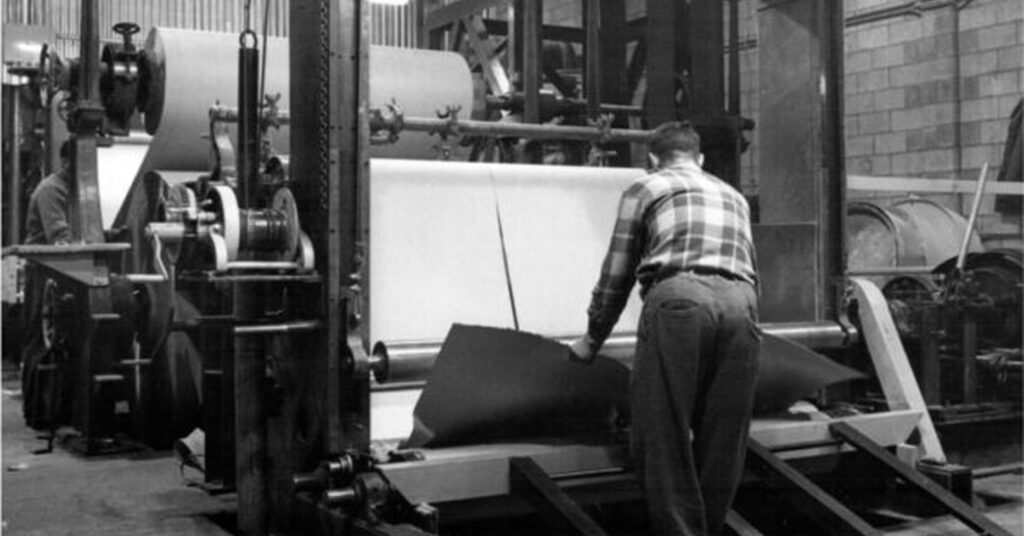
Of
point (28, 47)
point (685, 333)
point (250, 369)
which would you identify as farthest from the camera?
point (28, 47)

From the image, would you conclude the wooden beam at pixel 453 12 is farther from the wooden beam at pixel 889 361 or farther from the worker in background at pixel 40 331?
the wooden beam at pixel 889 361

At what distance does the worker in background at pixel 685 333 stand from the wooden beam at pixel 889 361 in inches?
37.3

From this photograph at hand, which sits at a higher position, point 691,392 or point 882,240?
point 882,240

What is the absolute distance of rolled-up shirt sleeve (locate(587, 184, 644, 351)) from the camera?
3172 mm

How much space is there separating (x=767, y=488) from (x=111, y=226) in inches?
151

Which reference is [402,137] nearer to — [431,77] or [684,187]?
[431,77]

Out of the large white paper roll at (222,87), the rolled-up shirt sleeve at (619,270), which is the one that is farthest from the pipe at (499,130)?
the rolled-up shirt sleeve at (619,270)

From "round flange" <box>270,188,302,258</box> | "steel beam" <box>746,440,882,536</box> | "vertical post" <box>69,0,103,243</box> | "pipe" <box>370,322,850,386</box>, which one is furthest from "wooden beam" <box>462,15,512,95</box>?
"steel beam" <box>746,440,882,536</box>

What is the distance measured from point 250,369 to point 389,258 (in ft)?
1.91

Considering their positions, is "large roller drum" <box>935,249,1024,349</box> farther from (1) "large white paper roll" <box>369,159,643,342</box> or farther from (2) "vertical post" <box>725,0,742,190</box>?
(1) "large white paper roll" <box>369,159,643,342</box>

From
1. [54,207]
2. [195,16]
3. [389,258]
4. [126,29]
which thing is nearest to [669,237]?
[389,258]

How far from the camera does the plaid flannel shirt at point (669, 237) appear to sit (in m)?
3.11

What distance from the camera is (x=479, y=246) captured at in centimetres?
388

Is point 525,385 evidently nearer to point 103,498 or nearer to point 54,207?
point 103,498
